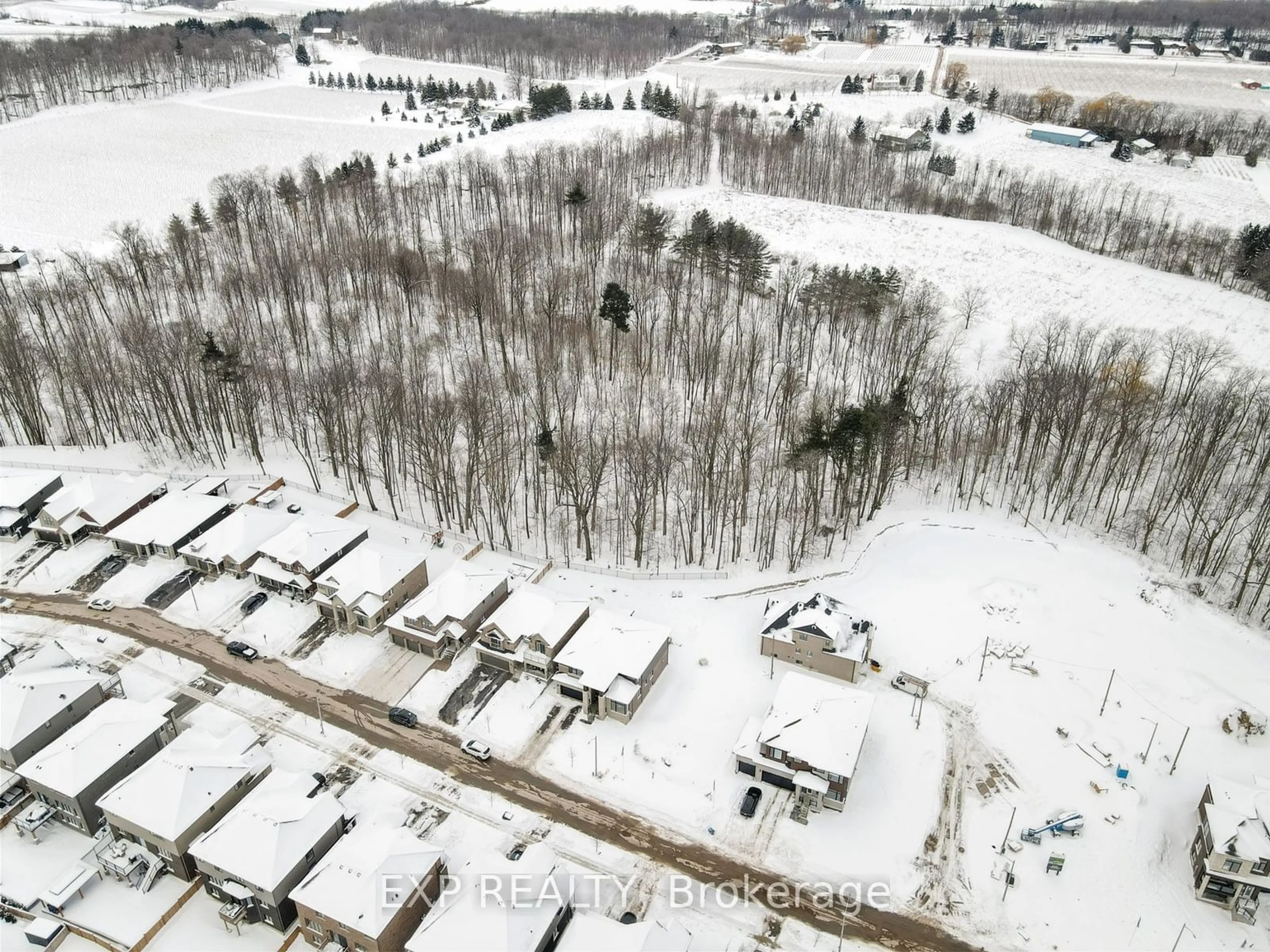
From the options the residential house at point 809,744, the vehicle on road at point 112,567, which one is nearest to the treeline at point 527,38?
the vehicle on road at point 112,567

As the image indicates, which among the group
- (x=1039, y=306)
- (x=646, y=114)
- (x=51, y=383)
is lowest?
(x=51, y=383)

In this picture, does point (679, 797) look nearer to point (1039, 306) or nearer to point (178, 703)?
point (178, 703)

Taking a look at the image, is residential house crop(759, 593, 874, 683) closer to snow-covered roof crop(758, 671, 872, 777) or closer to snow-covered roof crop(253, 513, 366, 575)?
snow-covered roof crop(758, 671, 872, 777)

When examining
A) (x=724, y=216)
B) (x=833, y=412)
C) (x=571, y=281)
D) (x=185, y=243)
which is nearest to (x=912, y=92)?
(x=724, y=216)

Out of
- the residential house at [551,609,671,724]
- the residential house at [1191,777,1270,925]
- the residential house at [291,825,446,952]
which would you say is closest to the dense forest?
the residential house at [551,609,671,724]

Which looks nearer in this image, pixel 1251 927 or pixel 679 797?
pixel 1251 927

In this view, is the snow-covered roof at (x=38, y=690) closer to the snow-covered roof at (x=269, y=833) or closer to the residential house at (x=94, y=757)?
the residential house at (x=94, y=757)

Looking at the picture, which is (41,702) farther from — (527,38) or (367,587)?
(527,38)

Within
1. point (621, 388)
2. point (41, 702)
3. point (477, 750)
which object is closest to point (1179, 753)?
point (477, 750)
